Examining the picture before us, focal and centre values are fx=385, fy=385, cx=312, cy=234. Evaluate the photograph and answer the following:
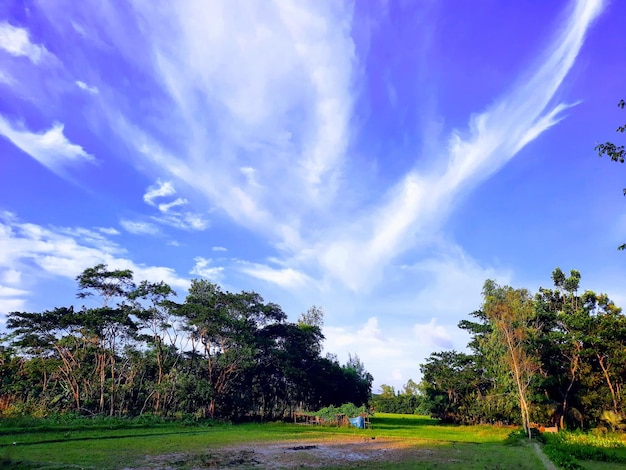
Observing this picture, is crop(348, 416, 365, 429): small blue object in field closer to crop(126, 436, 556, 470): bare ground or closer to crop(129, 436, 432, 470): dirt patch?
crop(129, 436, 432, 470): dirt patch

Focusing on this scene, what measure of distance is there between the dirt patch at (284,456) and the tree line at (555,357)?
41.0ft

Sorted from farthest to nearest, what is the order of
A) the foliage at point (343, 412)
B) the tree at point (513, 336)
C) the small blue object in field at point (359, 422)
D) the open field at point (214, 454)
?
1. the foliage at point (343, 412)
2. the small blue object in field at point (359, 422)
3. the tree at point (513, 336)
4. the open field at point (214, 454)

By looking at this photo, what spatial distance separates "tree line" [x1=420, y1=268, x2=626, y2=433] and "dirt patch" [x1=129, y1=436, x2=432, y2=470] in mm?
12502

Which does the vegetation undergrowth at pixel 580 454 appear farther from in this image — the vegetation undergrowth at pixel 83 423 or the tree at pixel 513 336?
the vegetation undergrowth at pixel 83 423

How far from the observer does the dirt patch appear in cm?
1339

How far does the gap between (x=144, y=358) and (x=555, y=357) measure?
37443 millimetres

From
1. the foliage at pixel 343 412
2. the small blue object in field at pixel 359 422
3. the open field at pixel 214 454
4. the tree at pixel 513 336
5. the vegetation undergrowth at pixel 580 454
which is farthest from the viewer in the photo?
the foliage at pixel 343 412

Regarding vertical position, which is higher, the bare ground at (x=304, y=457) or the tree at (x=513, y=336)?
the tree at (x=513, y=336)

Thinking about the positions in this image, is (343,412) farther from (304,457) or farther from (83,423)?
(304,457)

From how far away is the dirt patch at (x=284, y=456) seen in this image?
43.9 ft

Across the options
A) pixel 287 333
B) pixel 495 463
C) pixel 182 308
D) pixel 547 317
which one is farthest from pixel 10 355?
pixel 547 317

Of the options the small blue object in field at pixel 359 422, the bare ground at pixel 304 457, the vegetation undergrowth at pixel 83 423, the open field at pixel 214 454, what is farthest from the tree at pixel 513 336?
the vegetation undergrowth at pixel 83 423

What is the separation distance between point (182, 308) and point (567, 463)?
101ft

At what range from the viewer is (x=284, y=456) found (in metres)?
16.3
